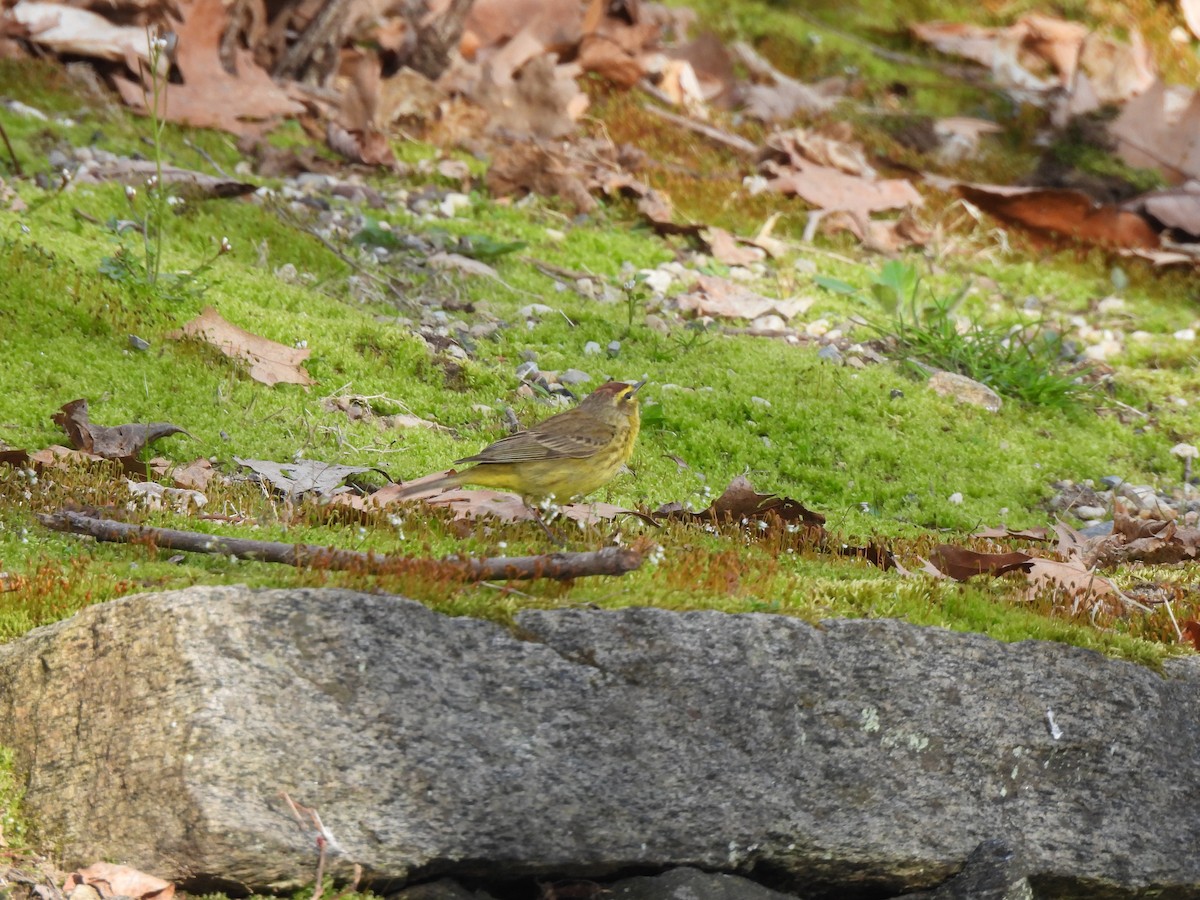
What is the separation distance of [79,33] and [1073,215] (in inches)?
333

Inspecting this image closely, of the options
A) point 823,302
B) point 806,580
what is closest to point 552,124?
point 823,302

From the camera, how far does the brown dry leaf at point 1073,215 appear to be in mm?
12000

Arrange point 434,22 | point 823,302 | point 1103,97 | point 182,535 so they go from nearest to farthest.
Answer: point 182,535
point 823,302
point 434,22
point 1103,97

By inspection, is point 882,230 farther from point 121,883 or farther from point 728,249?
point 121,883

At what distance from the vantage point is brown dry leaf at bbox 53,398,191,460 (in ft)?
20.3

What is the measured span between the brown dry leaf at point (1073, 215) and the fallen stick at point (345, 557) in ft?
27.6

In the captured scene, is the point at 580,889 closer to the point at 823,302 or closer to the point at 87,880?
the point at 87,880

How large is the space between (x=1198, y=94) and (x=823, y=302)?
196 inches

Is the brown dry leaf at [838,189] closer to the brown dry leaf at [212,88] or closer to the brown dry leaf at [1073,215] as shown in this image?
the brown dry leaf at [1073,215]

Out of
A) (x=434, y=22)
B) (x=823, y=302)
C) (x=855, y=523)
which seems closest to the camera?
(x=855, y=523)

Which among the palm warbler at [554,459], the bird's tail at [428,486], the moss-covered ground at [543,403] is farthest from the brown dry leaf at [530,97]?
the bird's tail at [428,486]

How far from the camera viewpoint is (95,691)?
4219mm

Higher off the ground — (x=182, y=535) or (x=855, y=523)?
(x=182, y=535)

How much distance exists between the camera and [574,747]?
4293 mm
